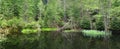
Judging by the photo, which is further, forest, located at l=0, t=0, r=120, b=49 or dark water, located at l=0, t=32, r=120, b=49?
forest, located at l=0, t=0, r=120, b=49

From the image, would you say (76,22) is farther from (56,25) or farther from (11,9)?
(11,9)

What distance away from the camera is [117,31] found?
57875 mm

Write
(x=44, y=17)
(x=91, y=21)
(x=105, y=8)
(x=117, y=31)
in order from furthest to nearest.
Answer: (x=44, y=17)
(x=91, y=21)
(x=117, y=31)
(x=105, y=8)

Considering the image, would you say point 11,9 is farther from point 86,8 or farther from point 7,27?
point 86,8

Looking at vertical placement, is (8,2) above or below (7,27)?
above

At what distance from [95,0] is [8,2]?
79.7 ft

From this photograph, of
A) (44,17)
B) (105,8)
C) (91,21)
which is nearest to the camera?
(105,8)

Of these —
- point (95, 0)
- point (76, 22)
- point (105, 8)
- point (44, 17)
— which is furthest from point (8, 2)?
point (105, 8)

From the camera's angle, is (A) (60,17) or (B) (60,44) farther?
(A) (60,17)

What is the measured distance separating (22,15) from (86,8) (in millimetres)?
18854

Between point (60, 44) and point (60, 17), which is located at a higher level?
point (60, 17)

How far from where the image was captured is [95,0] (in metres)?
65.7

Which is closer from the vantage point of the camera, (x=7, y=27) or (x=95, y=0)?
(x=7, y=27)

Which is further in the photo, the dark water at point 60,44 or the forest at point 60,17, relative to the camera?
the forest at point 60,17
